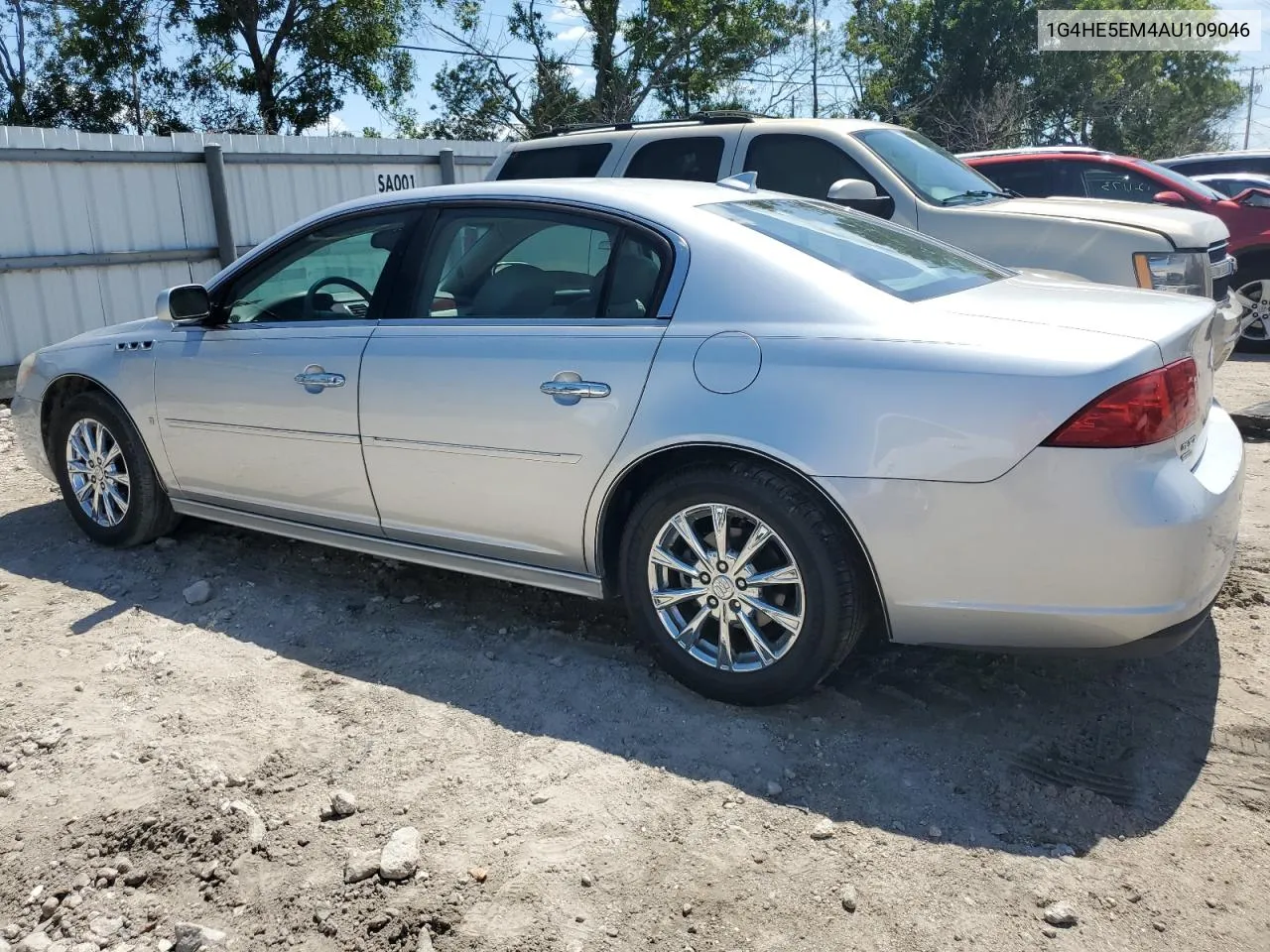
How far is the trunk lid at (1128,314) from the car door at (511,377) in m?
0.96

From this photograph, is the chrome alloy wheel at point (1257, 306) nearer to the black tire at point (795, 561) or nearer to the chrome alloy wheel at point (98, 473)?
the black tire at point (795, 561)

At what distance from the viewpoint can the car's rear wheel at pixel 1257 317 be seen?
387 inches

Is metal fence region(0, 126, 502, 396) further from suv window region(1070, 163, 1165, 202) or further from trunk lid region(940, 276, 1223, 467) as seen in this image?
trunk lid region(940, 276, 1223, 467)

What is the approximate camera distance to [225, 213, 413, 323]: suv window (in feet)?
14.1

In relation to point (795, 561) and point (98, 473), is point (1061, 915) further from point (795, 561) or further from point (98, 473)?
point (98, 473)

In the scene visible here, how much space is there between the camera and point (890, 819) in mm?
2920

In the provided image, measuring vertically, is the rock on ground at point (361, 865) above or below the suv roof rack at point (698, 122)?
below

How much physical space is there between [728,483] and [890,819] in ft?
3.31

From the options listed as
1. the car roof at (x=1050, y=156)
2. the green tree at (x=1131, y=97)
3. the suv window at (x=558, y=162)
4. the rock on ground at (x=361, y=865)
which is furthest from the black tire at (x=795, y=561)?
the green tree at (x=1131, y=97)

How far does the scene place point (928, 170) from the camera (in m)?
7.17

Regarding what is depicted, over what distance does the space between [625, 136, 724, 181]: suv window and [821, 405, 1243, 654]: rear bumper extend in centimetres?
463

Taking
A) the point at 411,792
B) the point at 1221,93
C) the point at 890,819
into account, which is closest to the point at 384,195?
the point at 411,792

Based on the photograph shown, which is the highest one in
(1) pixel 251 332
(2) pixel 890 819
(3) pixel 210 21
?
(3) pixel 210 21

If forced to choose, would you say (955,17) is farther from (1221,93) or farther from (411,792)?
(411,792)
